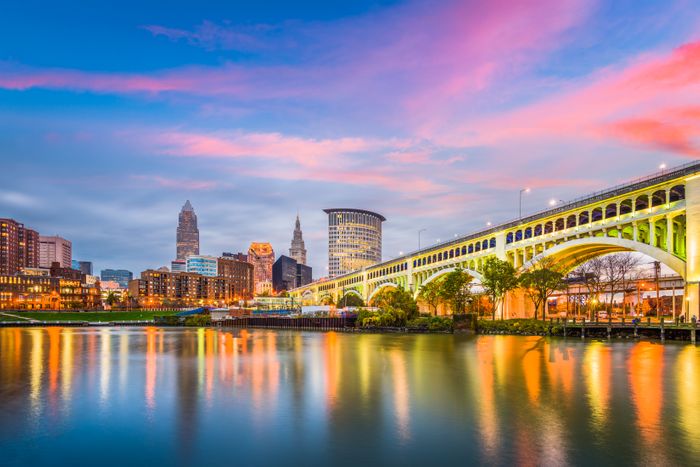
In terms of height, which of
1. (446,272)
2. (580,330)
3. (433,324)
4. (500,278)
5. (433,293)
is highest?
(446,272)

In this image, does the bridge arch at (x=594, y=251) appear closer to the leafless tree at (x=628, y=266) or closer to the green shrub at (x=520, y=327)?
the leafless tree at (x=628, y=266)

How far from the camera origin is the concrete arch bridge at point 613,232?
6247 centimetres

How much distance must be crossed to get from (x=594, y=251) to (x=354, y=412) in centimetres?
8063

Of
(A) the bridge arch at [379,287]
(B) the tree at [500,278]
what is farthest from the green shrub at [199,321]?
(B) the tree at [500,278]

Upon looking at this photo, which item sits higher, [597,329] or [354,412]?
[354,412]

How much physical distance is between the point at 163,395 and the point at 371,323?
247 feet

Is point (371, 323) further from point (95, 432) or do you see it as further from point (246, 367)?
point (95, 432)

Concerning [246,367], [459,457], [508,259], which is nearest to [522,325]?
[508,259]

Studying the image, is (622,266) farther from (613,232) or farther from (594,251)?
(613,232)

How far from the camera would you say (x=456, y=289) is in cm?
9769

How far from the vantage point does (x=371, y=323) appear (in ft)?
330

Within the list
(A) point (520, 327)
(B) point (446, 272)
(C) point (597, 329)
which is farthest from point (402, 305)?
(C) point (597, 329)

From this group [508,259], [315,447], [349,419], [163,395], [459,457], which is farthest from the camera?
[508,259]

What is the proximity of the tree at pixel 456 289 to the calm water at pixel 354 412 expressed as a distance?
56.0 metres
